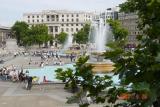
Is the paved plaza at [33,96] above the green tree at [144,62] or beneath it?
beneath

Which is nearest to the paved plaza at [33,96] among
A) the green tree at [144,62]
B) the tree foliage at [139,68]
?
→ the tree foliage at [139,68]

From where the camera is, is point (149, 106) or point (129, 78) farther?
point (129, 78)

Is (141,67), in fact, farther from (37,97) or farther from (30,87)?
(30,87)

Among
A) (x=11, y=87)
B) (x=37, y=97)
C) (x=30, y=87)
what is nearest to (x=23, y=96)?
(x=37, y=97)

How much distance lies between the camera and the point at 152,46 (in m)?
4.44

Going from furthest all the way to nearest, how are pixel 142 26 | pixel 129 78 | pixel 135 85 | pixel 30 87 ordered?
pixel 30 87 → pixel 142 26 → pixel 129 78 → pixel 135 85

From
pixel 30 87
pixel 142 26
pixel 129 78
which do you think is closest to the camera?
pixel 129 78

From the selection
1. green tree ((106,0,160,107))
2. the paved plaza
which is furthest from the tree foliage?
the paved plaza

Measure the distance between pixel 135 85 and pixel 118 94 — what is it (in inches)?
27.7

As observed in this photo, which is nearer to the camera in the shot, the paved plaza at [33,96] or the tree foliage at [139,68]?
the tree foliage at [139,68]

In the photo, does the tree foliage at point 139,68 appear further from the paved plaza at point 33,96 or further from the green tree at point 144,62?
the paved plaza at point 33,96

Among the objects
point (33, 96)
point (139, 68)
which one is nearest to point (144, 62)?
point (139, 68)

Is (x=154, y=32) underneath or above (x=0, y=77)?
above

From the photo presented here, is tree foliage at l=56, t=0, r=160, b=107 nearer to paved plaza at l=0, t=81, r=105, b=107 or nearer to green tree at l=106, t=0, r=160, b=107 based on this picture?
green tree at l=106, t=0, r=160, b=107
